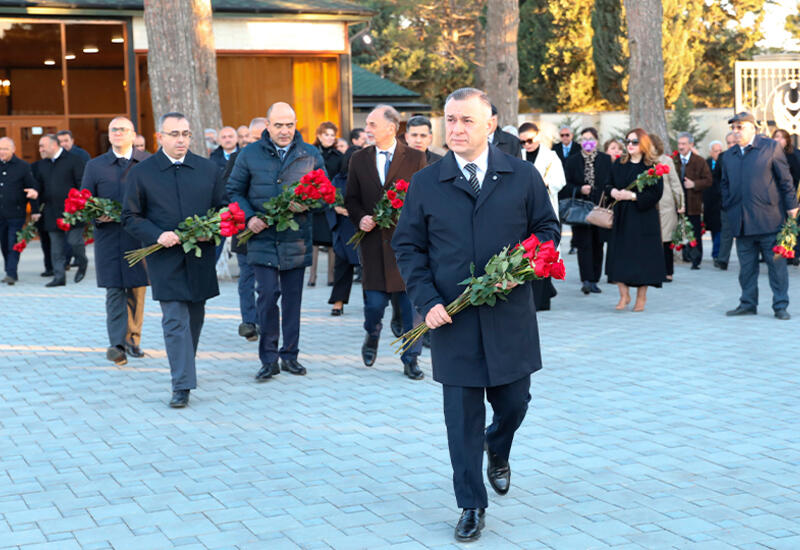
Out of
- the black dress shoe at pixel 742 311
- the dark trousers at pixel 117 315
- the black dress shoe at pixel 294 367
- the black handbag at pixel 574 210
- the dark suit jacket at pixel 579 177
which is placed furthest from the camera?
the dark suit jacket at pixel 579 177

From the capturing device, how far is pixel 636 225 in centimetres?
1223

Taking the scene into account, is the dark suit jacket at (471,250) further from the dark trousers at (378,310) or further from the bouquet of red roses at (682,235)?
the bouquet of red roses at (682,235)

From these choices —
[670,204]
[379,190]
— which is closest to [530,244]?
[379,190]

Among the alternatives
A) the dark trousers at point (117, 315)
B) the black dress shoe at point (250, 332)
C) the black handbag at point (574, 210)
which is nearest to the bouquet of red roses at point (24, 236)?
the black dress shoe at point (250, 332)

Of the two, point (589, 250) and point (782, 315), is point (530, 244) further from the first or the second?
point (589, 250)

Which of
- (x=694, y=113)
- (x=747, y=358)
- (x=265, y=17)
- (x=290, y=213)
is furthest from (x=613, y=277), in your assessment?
(x=694, y=113)

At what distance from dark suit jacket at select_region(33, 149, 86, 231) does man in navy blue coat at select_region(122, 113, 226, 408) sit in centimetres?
876

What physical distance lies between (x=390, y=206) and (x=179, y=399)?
2238 mm

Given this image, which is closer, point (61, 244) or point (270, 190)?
point (270, 190)

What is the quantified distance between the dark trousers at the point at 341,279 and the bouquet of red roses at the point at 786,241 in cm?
442

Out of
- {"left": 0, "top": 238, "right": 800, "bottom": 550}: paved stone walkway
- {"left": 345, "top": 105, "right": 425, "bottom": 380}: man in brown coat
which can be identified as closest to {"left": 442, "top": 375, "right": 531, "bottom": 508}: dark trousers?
{"left": 0, "top": 238, "right": 800, "bottom": 550}: paved stone walkway

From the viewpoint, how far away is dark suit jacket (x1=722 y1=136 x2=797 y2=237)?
1153cm

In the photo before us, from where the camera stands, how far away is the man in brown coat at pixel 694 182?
1658 cm

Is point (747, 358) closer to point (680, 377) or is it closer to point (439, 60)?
point (680, 377)
